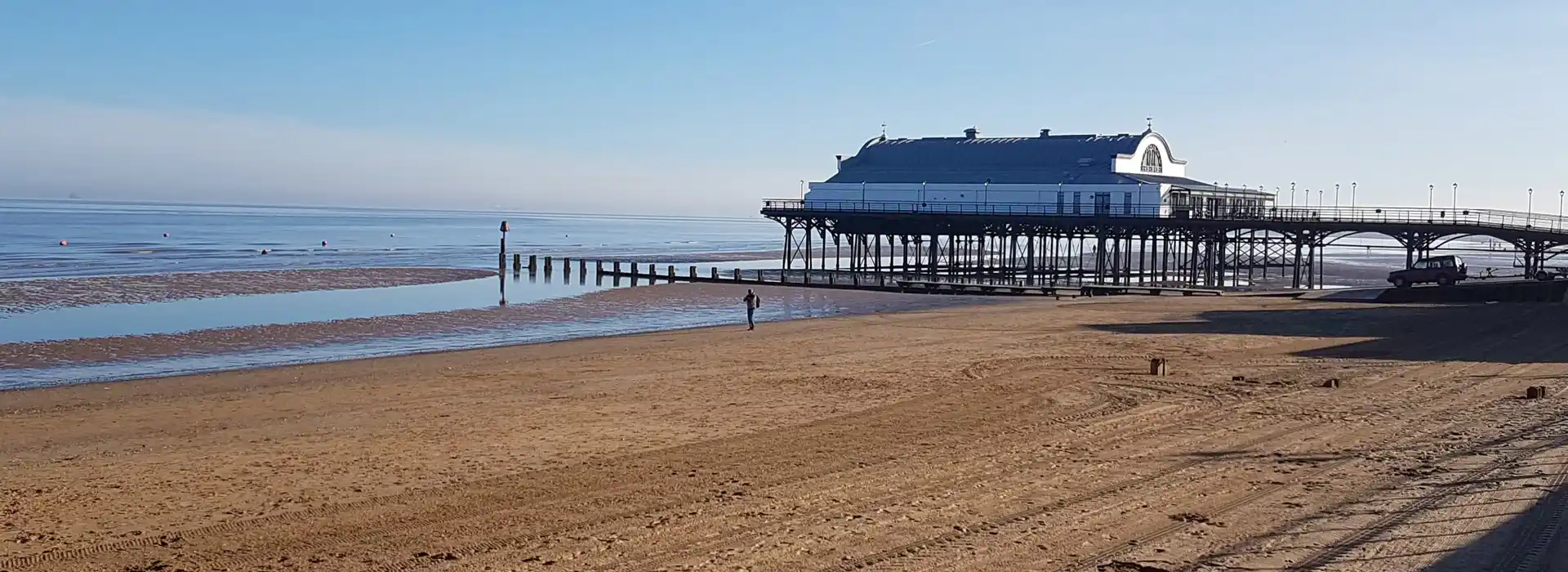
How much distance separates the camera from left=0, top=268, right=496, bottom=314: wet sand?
42.5m

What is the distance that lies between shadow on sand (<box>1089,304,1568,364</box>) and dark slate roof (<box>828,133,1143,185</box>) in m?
24.5

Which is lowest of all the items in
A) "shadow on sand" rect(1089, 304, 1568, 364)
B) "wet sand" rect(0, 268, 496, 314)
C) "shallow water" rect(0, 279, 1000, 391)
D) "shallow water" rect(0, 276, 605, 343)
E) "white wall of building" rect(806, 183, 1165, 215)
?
"shallow water" rect(0, 279, 1000, 391)

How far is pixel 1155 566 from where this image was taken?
970 cm

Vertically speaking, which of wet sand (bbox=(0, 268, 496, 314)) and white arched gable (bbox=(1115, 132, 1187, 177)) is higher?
white arched gable (bbox=(1115, 132, 1187, 177))

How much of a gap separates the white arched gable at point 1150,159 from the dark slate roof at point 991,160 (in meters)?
0.39

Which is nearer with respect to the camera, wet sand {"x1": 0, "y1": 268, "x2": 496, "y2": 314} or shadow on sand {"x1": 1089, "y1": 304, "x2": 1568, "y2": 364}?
shadow on sand {"x1": 1089, "y1": 304, "x2": 1568, "y2": 364}

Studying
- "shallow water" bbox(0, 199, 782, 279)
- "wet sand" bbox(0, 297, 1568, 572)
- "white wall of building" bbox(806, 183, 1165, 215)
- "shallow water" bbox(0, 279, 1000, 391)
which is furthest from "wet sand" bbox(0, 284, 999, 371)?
"shallow water" bbox(0, 199, 782, 279)

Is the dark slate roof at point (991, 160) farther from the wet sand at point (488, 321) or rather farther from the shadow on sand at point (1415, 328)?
the shadow on sand at point (1415, 328)

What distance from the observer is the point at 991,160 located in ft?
218

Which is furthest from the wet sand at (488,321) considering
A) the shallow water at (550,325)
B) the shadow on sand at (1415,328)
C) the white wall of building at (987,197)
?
the white wall of building at (987,197)

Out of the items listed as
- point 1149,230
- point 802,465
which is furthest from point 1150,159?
point 802,465

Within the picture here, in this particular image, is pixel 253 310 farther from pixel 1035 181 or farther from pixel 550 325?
pixel 1035 181

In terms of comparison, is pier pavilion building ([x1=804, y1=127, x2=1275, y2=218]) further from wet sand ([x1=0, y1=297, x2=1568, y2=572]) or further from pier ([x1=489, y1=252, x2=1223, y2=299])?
wet sand ([x1=0, y1=297, x2=1568, y2=572])

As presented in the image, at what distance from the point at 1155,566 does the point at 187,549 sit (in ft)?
24.9
